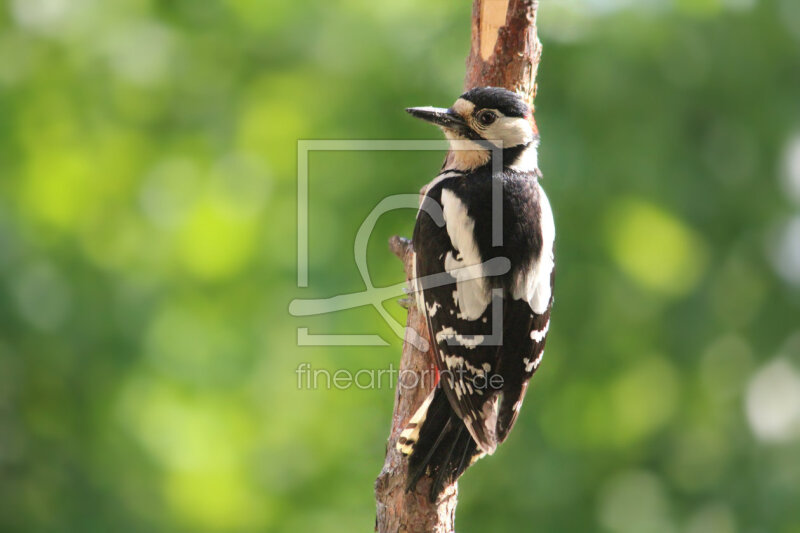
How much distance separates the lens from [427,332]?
11.0 ft

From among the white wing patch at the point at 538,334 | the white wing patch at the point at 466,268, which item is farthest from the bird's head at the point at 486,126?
the white wing patch at the point at 538,334

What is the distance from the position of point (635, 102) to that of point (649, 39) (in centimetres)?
37

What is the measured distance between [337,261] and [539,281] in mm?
2244

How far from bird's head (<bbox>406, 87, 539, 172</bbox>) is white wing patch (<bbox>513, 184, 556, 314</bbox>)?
44cm

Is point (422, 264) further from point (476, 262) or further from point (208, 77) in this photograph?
point (208, 77)

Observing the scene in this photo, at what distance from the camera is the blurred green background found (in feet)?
17.1

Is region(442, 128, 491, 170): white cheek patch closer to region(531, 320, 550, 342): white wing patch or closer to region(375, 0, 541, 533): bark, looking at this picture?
region(375, 0, 541, 533): bark

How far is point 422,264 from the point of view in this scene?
11.0ft

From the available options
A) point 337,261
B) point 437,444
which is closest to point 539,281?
point 437,444

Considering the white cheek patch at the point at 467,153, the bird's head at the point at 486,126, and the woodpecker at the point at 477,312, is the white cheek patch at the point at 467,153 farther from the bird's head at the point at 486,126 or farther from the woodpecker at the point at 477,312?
the woodpecker at the point at 477,312

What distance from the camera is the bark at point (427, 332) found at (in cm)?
310

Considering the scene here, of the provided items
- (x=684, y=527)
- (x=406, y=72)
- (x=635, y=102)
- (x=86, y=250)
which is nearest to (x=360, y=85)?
(x=406, y=72)

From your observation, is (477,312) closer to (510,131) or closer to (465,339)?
(465,339)

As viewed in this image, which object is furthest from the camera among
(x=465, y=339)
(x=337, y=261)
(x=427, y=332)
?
(x=337, y=261)
